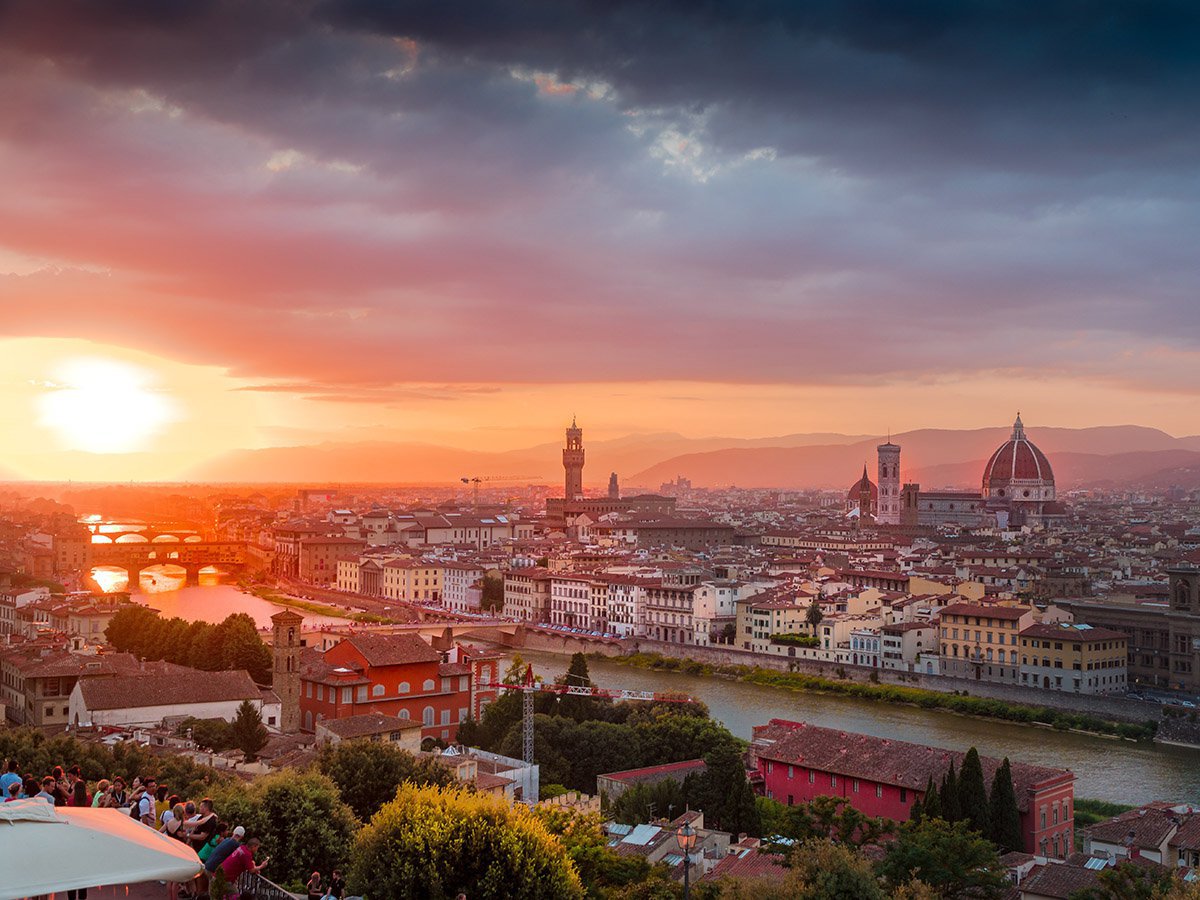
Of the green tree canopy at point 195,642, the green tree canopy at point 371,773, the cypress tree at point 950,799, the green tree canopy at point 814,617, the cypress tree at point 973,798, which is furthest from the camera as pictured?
the green tree canopy at point 814,617

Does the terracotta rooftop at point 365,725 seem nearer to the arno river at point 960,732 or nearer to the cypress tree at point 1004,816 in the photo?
the cypress tree at point 1004,816

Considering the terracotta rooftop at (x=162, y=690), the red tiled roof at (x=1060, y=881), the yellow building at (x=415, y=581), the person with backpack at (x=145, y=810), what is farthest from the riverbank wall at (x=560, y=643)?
the person with backpack at (x=145, y=810)

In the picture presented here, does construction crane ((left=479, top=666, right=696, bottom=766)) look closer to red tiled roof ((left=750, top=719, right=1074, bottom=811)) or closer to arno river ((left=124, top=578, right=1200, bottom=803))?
arno river ((left=124, top=578, right=1200, bottom=803))

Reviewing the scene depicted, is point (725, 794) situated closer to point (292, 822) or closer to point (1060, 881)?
point (1060, 881)

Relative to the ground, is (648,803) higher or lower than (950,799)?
lower

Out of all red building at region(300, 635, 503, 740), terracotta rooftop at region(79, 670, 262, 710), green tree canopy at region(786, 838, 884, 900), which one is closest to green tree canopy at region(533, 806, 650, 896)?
green tree canopy at region(786, 838, 884, 900)

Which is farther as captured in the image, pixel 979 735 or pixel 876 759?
pixel 979 735

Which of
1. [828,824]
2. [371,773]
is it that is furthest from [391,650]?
[828,824]
